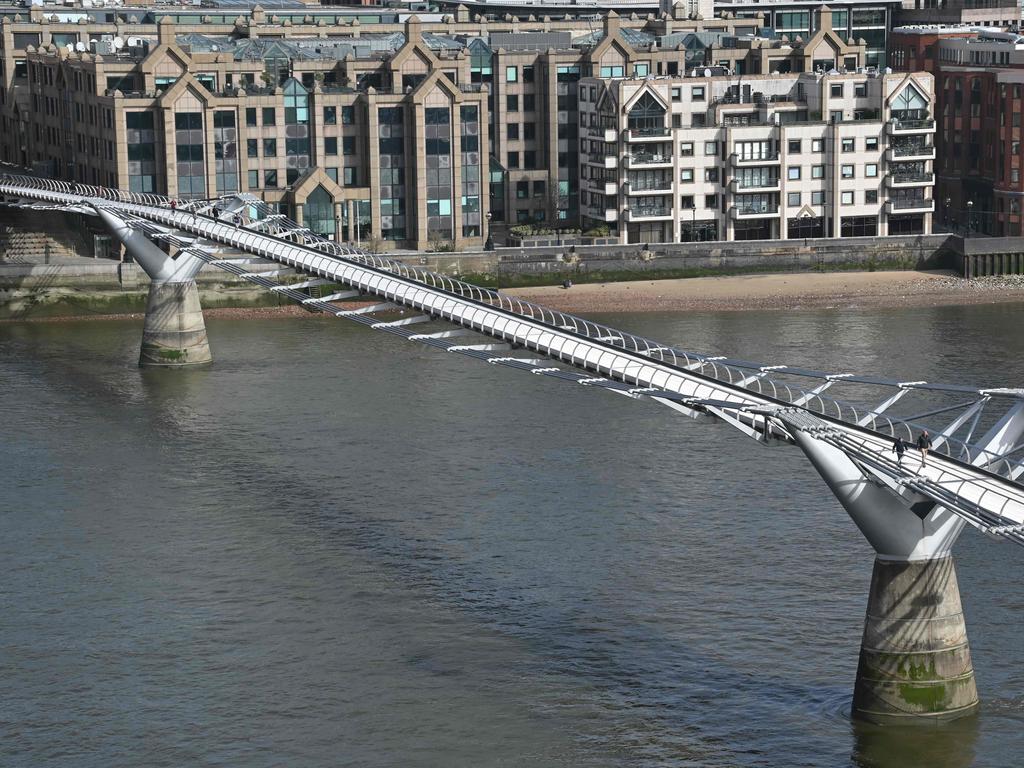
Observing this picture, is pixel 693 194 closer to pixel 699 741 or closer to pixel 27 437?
pixel 27 437

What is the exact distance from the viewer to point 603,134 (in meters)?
94.1

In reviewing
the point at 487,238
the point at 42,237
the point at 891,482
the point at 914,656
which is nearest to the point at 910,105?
the point at 487,238

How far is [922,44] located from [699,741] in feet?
273

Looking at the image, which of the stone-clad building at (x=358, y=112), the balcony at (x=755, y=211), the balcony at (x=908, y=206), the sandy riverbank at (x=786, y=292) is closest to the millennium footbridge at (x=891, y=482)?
the sandy riverbank at (x=786, y=292)

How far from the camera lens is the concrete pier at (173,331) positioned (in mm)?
73188

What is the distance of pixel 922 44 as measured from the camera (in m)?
113

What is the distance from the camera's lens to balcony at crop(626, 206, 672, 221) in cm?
9325

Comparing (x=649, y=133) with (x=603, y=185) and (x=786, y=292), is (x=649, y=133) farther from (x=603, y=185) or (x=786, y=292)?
(x=786, y=292)

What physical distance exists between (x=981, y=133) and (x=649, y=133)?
60.9ft

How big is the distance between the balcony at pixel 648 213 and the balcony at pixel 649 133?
3193 mm

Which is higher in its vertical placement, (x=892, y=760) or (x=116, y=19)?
(x=116, y=19)

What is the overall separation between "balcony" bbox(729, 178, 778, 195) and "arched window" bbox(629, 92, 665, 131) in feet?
13.9

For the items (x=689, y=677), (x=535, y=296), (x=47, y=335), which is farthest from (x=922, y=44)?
(x=689, y=677)

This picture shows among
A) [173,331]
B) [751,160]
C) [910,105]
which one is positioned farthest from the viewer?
[910,105]
